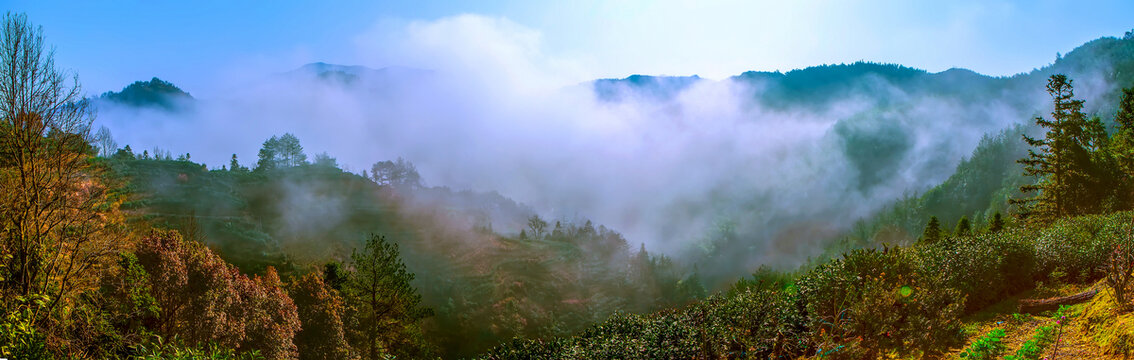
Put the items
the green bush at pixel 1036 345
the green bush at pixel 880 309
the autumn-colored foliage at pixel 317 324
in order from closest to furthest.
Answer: the green bush at pixel 1036 345, the green bush at pixel 880 309, the autumn-colored foliage at pixel 317 324

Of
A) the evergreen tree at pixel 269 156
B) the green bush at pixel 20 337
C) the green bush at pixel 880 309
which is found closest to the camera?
the green bush at pixel 880 309

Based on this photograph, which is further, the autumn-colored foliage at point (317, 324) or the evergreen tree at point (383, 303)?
the evergreen tree at point (383, 303)

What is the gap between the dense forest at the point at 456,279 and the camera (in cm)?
777

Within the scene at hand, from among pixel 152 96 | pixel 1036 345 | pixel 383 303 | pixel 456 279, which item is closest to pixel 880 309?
pixel 1036 345

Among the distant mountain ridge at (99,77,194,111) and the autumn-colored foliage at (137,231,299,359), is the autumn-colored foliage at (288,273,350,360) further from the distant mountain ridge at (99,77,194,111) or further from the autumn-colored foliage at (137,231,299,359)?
the distant mountain ridge at (99,77,194,111)

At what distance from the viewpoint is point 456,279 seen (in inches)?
2351

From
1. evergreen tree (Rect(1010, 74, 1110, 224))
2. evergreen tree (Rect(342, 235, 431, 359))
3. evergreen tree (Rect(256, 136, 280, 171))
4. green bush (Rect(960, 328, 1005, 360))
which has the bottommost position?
evergreen tree (Rect(342, 235, 431, 359))

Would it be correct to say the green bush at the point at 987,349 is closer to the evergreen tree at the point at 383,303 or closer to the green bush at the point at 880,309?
the green bush at the point at 880,309

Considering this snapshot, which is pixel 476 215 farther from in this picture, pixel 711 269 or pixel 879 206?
pixel 879 206

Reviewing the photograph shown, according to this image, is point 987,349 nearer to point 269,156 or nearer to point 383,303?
point 383,303

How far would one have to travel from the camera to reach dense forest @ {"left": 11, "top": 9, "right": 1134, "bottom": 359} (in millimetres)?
7766

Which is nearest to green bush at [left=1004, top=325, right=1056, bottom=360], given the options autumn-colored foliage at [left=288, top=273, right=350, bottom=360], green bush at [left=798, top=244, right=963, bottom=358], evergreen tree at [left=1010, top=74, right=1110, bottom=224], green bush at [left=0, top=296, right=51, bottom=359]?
green bush at [left=798, top=244, right=963, bottom=358]

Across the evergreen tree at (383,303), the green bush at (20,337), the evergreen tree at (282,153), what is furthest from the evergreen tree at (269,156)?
the green bush at (20,337)

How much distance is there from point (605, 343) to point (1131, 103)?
36395mm
